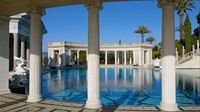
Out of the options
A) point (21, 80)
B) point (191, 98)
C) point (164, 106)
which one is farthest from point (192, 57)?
point (164, 106)

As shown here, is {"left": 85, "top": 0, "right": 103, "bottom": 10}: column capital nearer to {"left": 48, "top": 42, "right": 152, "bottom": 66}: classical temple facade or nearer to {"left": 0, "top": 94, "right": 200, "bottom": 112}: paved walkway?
{"left": 0, "top": 94, "right": 200, "bottom": 112}: paved walkway

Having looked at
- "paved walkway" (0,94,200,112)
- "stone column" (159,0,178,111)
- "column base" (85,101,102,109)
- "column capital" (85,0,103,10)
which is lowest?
"paved walkway" (0,94,200,112)

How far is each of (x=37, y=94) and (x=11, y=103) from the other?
130 cm

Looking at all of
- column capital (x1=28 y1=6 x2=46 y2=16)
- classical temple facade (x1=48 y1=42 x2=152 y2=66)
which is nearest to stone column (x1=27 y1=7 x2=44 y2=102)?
column capital (x1=28 y1=6 x2=46 y2=16)

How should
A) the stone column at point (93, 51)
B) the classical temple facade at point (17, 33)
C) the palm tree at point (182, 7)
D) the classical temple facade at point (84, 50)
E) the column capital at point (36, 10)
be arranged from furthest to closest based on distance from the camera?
the classical temple facade at point (84, 50), the palm tree at point (182, 7), the classical temple facade at point (17, 33), the column capital at point (36, 10), the stone column at point (93, 51)

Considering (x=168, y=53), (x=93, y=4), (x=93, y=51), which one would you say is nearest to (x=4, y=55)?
(x=93, y=51)

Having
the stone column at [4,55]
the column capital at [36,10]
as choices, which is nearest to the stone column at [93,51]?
the column capital at [36,10]

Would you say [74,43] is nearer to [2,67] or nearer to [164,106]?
[2,67]

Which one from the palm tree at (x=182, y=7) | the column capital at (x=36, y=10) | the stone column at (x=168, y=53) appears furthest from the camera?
the palm tree at (x=182, y=7)

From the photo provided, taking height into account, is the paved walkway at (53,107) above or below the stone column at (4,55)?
below

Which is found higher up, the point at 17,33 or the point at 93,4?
the point at 17,33

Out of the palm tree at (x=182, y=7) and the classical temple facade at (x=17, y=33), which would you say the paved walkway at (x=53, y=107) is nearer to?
the classical temple facade at (x=17, y=33)

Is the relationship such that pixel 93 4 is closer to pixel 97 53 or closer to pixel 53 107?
pixel 97 53

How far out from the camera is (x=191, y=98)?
47.3ft
